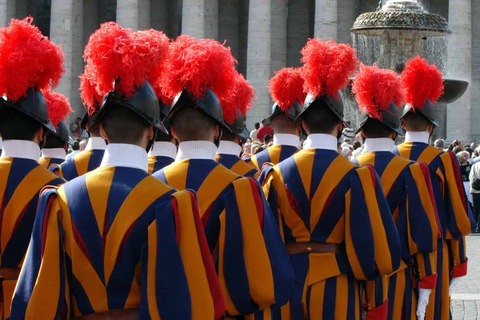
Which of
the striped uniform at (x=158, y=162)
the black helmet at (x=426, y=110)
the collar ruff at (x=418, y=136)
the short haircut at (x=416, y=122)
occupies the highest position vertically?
the black helmet at (x=426, y=110)

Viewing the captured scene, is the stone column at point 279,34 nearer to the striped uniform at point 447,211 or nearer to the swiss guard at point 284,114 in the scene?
the swiss guard at point 284,114

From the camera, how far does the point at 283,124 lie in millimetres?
8586

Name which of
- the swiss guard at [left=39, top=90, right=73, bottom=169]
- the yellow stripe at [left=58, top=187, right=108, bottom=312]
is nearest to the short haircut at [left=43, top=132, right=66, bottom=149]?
the swiss guard at [left=39, top=90, right=73, bottom=169]

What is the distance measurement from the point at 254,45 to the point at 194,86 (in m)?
37.8

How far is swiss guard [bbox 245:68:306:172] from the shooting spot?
26.7ft

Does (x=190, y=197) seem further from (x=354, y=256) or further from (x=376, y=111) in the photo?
(x=376, y=111)

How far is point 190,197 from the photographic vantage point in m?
3.78

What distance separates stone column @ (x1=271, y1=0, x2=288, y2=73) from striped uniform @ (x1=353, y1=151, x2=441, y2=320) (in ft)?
126

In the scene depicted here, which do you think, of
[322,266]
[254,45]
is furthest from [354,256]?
[254,45]

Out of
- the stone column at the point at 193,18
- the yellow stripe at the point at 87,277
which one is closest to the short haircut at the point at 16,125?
the yellow stripe at the point at 87,277

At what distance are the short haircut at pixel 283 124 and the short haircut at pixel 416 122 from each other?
3.38 feet

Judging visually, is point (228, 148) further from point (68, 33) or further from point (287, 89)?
point (68, 33)

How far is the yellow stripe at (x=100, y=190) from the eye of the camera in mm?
3838

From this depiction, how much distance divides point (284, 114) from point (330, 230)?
9.91ft
